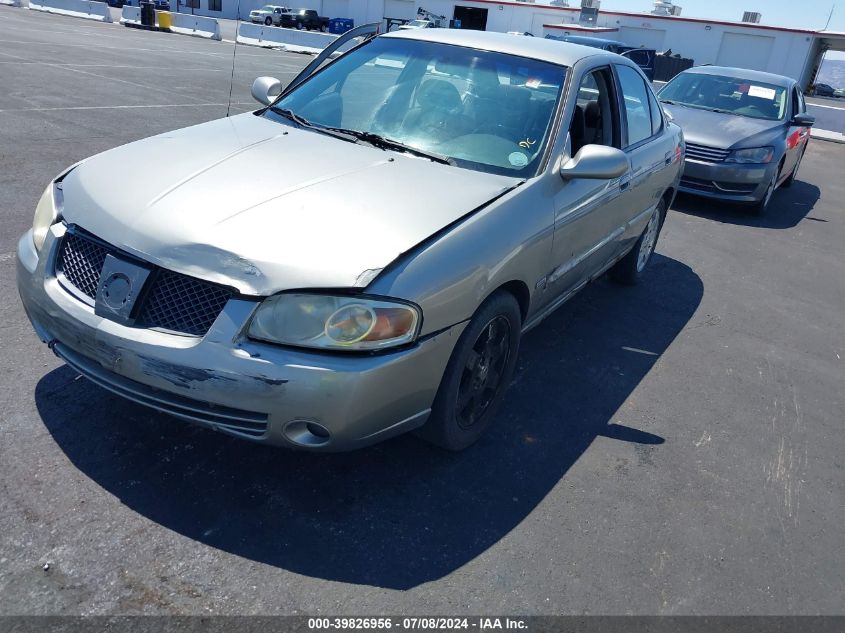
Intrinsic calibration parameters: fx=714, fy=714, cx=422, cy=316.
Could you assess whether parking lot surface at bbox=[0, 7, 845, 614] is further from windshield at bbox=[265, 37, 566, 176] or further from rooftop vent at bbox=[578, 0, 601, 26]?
rooftop vent at bbox=[578, 0, 601, 26]

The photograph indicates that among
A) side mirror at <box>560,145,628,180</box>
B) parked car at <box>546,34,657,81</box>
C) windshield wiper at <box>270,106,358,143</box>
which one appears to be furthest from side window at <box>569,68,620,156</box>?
parked car at <box>546,34,657,81</box>

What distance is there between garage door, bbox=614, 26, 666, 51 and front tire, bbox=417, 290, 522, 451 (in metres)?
47.7

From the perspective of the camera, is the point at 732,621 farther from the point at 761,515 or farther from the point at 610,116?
the point at 610,116

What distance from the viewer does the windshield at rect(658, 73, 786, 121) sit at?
375 inches

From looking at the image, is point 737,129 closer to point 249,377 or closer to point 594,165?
point 594,165

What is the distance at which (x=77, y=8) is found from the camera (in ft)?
114

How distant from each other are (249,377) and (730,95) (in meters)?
9.35

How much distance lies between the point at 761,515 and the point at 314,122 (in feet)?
9.68

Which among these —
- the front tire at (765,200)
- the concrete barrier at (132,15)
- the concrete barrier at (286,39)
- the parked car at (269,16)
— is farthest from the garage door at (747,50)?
the front tire at (765,200)

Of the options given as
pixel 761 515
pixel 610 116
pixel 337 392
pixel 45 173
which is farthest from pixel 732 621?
pixel 45 173

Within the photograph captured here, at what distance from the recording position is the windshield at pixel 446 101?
3586 millimetres

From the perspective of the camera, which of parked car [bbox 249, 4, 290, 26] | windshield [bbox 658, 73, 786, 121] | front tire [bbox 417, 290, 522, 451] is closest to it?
front tire [bbox 417, 290, 522, 451]

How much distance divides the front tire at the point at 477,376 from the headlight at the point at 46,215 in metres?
1.77

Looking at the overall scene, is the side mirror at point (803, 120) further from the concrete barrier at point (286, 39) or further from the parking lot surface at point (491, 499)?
the concrete barrier at point (286, 39)
